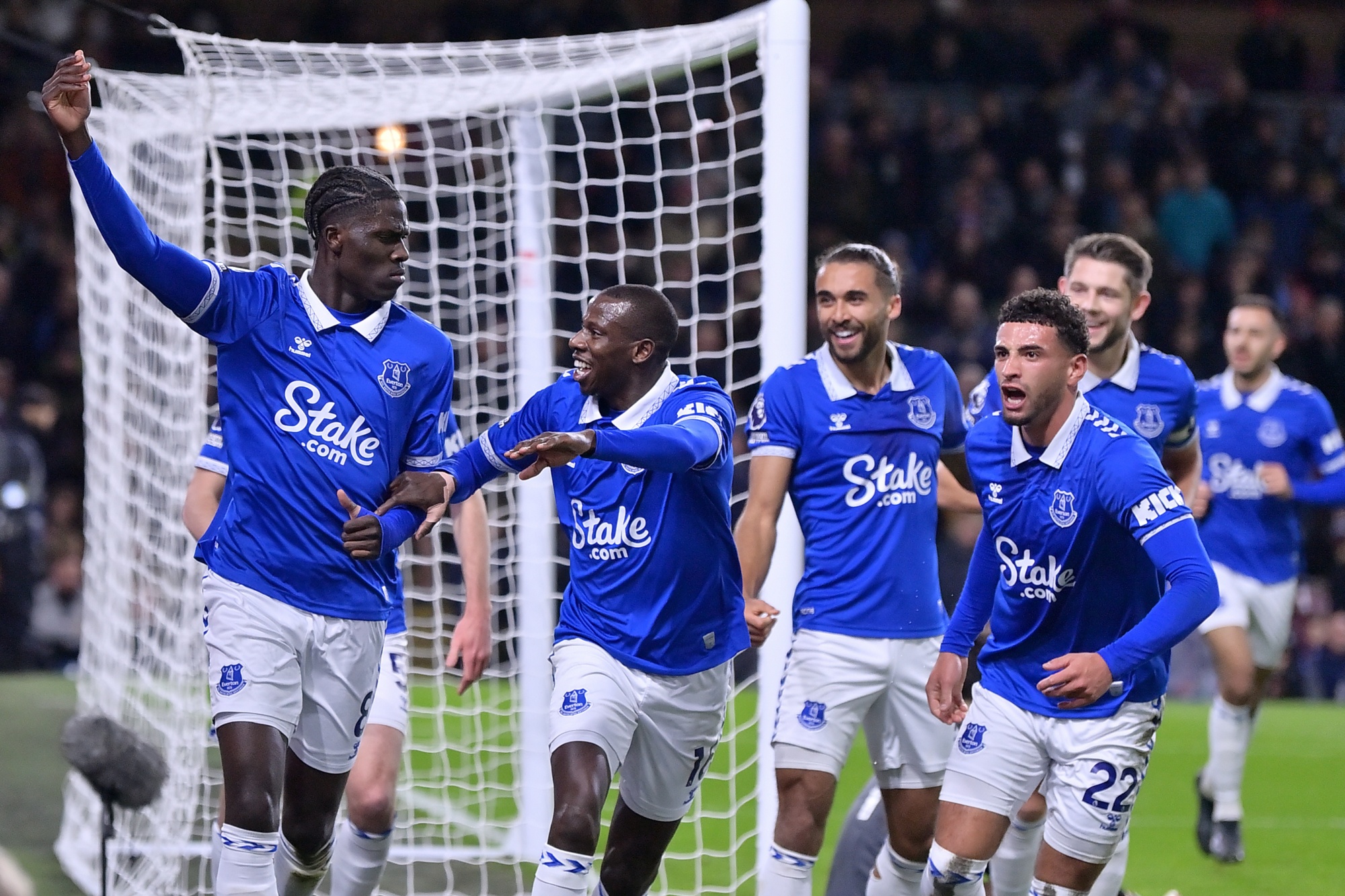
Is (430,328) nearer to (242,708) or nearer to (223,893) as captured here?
(242,708)

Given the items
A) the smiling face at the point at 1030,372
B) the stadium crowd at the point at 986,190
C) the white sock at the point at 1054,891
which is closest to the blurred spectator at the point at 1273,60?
the stadium crowd at the point at 986,190

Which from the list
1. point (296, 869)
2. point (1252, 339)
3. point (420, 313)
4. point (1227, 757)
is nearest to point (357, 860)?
point (296, 869)

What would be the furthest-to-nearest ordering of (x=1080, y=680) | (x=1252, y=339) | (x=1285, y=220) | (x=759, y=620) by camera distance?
(x=1285, y=220) < (x=1252, y=339) < (x=759, y=620) < (x=1080, y=680)

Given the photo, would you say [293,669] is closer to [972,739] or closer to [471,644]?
[471,644]

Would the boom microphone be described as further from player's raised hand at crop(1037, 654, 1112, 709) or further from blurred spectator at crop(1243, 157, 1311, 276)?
blurred spectator at crop(1243, 157, 1311, 276)

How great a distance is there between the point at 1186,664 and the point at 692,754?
8.76 meters

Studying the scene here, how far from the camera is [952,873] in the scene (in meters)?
4.27

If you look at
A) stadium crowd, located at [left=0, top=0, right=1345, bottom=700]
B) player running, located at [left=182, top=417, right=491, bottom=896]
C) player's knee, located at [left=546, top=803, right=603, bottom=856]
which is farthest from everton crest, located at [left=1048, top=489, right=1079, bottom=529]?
stadium crowd, located at [left=0, top=0, right=1345, bottom=700]

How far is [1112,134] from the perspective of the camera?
15320mm

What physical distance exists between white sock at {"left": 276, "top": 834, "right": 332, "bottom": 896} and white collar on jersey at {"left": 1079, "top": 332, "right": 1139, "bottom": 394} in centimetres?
288

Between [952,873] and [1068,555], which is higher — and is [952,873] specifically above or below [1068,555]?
below

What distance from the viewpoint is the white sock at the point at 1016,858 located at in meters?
4.98

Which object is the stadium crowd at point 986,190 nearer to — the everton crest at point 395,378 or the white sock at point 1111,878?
the white sock at point 1111,878

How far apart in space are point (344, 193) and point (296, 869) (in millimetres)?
1967
